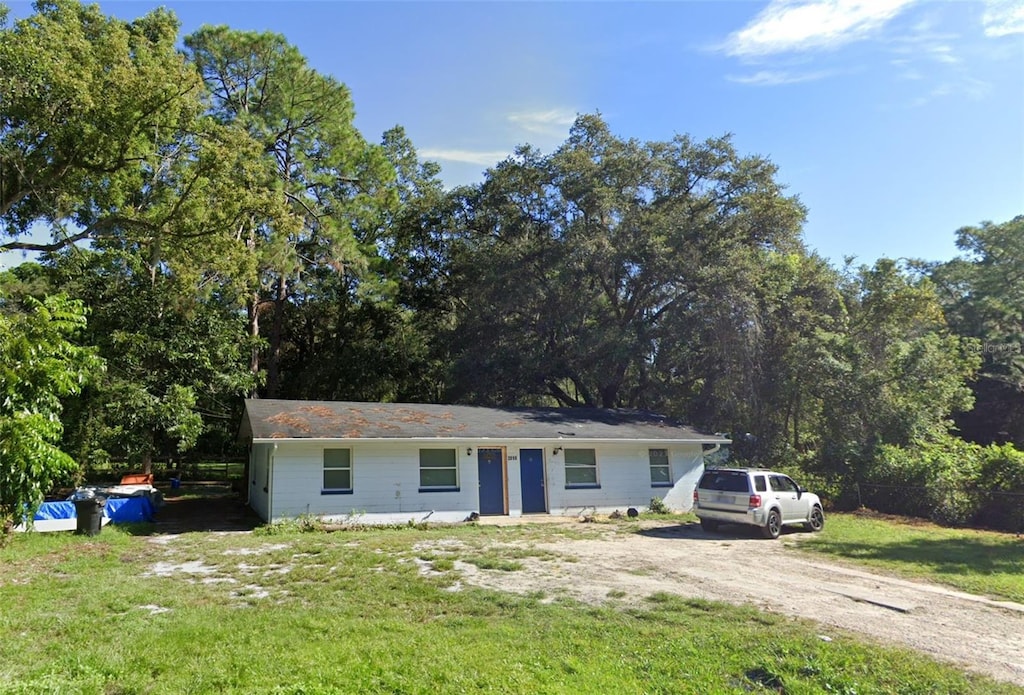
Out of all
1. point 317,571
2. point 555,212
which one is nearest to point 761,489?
point 317,571

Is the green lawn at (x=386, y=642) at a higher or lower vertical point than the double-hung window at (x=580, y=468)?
lower

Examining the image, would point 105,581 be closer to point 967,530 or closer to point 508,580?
point 508,580

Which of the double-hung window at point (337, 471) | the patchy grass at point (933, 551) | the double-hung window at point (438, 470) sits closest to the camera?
the patchy grass at point (933, 551)

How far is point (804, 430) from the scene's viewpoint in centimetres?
2725

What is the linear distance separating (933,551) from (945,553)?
276mm

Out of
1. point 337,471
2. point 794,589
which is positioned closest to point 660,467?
point 337,471

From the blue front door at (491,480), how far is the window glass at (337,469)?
3842 mm

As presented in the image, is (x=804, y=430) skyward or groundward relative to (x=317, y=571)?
skyward

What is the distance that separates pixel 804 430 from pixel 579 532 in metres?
16.6

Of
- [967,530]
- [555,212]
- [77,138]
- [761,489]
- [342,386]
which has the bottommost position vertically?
[967,530]

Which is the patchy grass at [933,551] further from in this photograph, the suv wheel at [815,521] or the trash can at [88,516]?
the trash can at [88,516]

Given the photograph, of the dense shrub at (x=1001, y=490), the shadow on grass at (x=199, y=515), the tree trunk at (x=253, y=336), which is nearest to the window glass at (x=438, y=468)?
the shadow on grass at (x=199, y=515)

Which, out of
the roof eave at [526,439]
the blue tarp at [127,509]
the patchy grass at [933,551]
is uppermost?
the roof eave at [526,439]

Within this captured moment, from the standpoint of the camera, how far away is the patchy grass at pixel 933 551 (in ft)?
31.4
